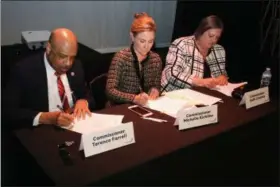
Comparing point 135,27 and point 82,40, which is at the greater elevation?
point 135,27

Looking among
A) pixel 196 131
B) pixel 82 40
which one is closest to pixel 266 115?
pixel 196 131

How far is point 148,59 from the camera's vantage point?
2.03 meters

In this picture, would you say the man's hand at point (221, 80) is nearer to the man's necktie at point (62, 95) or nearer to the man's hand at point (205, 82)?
the man's hand at point (205, 82)

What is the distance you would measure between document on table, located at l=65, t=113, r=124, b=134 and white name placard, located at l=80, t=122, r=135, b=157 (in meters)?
0.13

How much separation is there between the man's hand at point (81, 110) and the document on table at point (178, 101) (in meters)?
0.33

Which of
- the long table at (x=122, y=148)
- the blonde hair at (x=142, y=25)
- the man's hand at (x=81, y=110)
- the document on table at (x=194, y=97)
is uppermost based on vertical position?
the blonde hair at (x=142, y=25)

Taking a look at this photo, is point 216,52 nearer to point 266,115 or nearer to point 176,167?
point 266,115

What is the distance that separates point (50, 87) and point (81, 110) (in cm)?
21

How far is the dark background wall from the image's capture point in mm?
3250

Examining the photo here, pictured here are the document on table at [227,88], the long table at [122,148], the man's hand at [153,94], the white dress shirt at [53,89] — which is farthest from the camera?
the document on table at [227,88]

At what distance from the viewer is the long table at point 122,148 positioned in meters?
1.17

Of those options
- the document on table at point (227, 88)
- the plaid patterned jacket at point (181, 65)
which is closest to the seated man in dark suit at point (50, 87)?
the plaid patterned jacket at point (181, 65)

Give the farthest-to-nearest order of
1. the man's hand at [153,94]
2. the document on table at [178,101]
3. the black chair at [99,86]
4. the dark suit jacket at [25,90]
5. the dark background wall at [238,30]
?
the dark background wall at [238,30] < the black chair at [99,86] < the man's hand at [153,94] < the document on table at [178,101] < the dark suit jacket at [25,90]

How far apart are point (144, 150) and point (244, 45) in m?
2.63
